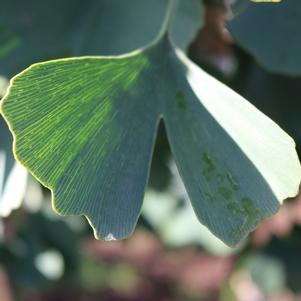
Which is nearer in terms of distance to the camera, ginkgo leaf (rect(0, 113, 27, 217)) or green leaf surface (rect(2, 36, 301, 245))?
green leaf surface (rect(2, 36, 301, 245))

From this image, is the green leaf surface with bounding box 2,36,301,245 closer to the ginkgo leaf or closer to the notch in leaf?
the notch in leaf

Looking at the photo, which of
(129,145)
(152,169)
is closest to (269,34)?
(129,145)

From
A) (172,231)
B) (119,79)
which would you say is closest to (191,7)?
(119,79)

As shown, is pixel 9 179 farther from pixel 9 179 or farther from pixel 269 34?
pixel 269 34

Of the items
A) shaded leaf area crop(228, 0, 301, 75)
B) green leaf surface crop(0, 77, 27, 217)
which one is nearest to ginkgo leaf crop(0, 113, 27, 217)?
green leaf surface crop(0, 77, 27, 217)

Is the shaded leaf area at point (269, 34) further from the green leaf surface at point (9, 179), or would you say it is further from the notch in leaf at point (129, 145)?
the green leaf surface at point (9, 179)

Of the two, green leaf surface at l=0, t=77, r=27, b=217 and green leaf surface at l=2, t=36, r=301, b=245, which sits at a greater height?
green leaf surface at l=2, t=36, r=301, b=245
